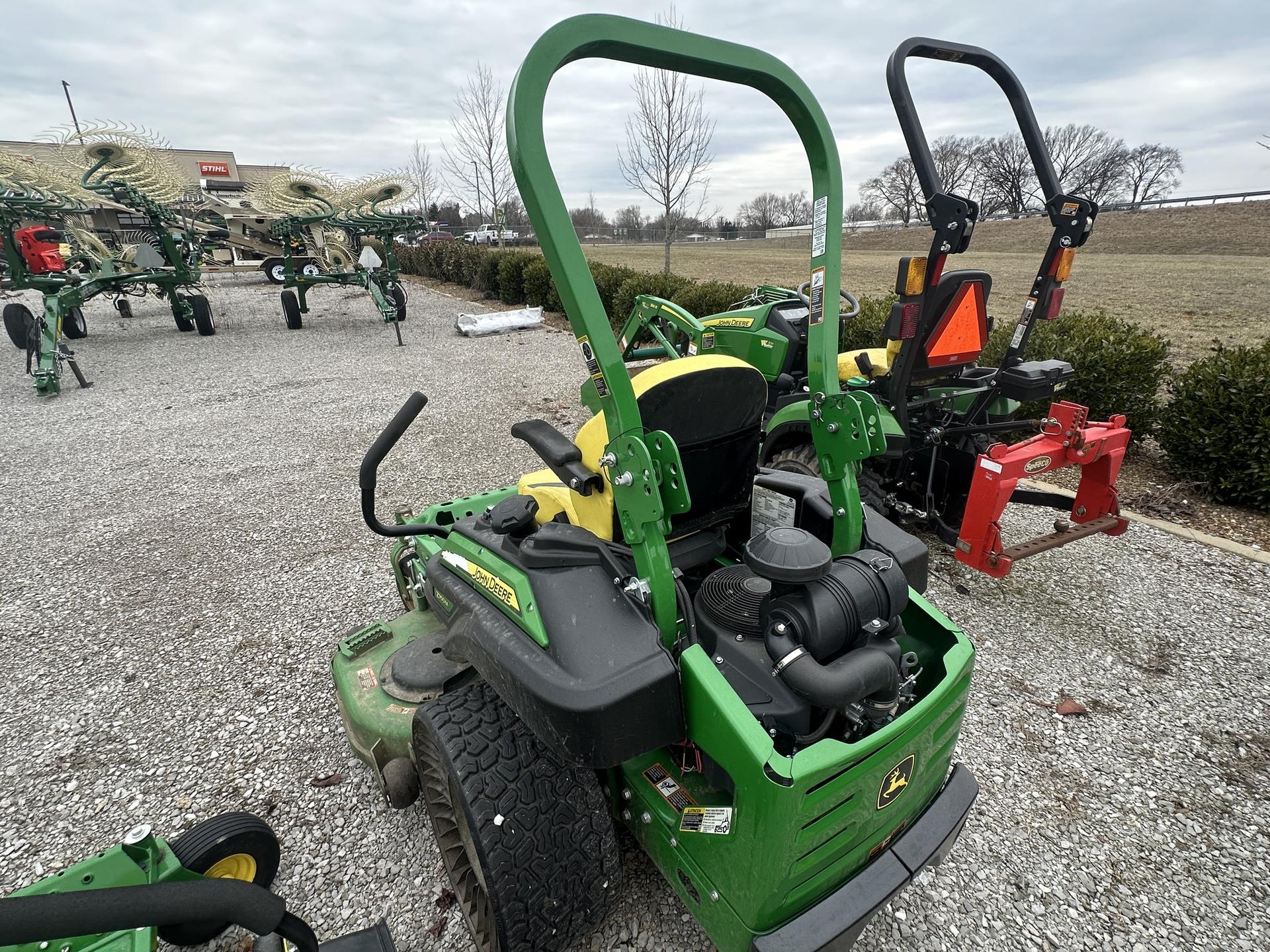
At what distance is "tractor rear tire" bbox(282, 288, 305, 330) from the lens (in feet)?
41.1

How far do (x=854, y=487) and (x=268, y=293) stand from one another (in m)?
20.6

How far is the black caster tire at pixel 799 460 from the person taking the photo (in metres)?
3.29

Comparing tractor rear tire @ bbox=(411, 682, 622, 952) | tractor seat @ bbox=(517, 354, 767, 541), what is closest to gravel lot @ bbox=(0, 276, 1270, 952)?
tractor rear tire @ bbox=(411, 682, 622, 952)

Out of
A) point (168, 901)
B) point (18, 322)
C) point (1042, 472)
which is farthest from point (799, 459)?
point (18, 322)

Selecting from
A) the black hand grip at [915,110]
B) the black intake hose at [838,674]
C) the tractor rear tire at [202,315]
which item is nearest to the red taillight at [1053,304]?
the black hand grip at [915,110]

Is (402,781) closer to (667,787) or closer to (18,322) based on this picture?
(667,787)

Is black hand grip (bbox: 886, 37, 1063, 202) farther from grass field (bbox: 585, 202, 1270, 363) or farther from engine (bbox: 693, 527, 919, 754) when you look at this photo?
grass field (bbox: 585, 202, 1270, 363)

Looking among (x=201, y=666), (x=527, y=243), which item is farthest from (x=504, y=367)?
(x=527, y=243)

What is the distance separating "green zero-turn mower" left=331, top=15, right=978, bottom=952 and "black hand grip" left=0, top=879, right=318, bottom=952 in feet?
1.99

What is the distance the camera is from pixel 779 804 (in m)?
1.34

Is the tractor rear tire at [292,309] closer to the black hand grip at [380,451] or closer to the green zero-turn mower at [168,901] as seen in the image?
the black hand grip at [380,451]

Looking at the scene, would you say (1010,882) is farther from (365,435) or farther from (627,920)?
(365,435)

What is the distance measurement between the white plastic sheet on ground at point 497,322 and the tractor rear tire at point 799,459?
370 inches

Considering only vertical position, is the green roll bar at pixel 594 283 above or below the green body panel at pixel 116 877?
above
